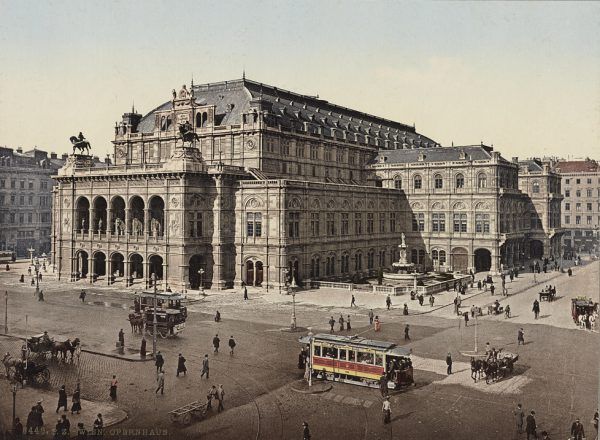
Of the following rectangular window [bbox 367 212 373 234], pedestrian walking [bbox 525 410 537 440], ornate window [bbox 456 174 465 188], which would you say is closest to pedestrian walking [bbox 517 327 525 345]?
pedestrian walking [bbox 525 410 537 440]

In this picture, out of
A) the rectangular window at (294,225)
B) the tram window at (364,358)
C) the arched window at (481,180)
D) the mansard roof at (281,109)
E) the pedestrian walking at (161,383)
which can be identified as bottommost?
the pedestrian walking at (161,383)

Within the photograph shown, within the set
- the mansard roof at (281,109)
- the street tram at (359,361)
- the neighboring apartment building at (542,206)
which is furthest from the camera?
the neighboring apartment building at (542,206)

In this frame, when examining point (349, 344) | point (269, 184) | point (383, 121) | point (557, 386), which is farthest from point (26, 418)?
point (383, 121)

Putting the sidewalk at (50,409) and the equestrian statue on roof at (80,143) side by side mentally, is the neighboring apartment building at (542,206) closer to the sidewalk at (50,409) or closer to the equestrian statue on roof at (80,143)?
the equestrian statue on roof at (80,143)

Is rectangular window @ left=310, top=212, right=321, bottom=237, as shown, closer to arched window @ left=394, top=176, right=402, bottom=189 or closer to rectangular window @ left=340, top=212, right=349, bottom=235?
rectangular window @ left=340, top=212, right=349, bottom=235

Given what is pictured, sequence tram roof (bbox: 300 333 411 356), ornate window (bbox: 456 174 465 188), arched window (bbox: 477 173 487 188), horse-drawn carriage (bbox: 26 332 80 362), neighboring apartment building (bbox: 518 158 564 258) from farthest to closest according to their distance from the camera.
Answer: neighboring apartment building (bbox: 518 158 564 258)
ornate window (bbox: 456 174 465 188)
arched window (bbox: 477 173 487 188)
horse-drawn carriage (bbox: 26 332 80 362)
tram roof (bbox: 300 333 411 356)

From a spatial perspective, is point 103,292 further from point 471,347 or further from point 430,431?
point 430,431

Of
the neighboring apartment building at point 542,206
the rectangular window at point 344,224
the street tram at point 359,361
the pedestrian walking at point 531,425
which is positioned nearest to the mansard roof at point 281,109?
the rectangular window at point 344,224
